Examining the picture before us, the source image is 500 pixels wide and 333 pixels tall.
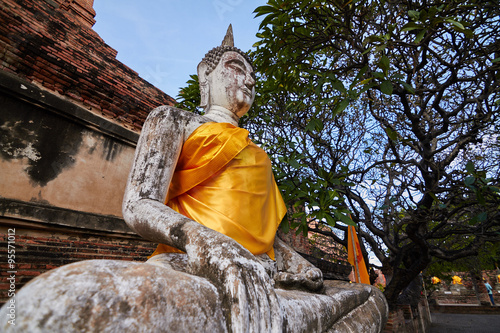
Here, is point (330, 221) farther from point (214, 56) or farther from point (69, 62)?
point (69, 62)

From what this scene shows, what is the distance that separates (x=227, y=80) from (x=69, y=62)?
8.46 ft

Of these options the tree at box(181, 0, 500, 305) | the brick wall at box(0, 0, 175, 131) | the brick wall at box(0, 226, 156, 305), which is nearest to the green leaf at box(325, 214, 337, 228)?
the tree at box(181, 0, 500, 305)

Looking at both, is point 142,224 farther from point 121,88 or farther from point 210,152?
point 121,88

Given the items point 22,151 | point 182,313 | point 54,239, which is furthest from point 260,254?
point 22,151

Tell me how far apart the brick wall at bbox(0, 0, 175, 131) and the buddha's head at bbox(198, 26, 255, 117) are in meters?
2.21

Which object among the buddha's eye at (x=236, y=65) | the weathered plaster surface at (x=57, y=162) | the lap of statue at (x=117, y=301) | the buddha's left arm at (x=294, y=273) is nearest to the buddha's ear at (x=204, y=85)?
the buddha's eye at (x=236, y=65)

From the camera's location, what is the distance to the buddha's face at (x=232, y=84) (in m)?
2.08

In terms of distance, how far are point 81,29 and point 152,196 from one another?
386 centimetres

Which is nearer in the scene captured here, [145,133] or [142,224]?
[142,224]

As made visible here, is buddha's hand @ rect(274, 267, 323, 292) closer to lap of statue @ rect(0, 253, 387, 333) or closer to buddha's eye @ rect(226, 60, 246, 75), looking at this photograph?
lap of statue @ rect(0, 253, 387, 333)

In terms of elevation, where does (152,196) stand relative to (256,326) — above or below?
above

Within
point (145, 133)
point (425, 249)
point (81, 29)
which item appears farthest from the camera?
point (425, 249)

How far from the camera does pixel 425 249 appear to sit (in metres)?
5.49

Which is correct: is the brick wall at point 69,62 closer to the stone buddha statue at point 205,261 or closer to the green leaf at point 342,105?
the stone buddha statue at point 205,261
